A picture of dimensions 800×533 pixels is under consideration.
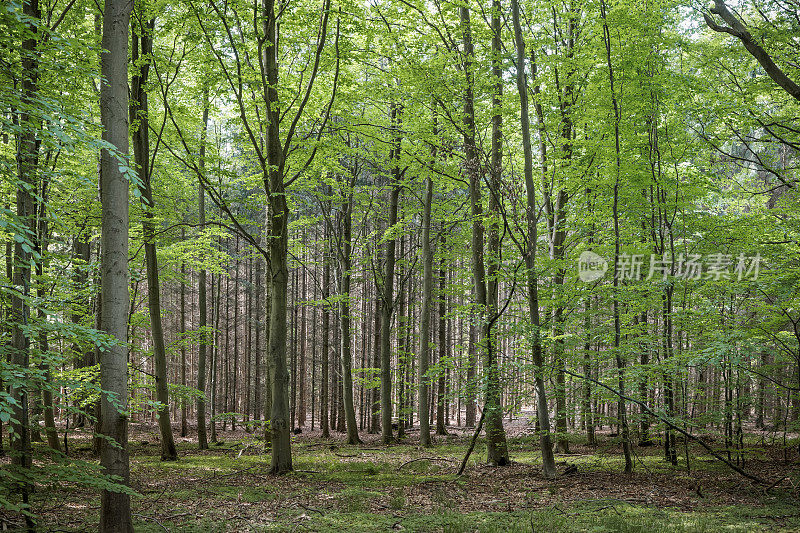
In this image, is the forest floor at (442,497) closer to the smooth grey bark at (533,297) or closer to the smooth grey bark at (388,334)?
the smooth grey bark at (533,297)

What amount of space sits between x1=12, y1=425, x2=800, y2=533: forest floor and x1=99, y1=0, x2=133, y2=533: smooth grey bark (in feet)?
2.59

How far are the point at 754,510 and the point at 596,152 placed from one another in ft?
23.3

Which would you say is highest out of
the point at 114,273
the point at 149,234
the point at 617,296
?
the point at 149,234

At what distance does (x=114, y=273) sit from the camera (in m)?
5.10

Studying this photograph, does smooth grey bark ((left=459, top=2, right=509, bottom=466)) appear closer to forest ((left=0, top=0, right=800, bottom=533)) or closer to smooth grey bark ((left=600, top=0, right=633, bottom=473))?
forest ((left=0, top=0, right=800, bottom=533))

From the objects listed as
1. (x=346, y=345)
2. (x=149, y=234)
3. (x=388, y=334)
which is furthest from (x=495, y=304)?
(x=149, y=234)

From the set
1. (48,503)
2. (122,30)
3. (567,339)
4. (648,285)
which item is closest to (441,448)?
(567,339)

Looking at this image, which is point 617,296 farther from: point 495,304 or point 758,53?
point 758,53

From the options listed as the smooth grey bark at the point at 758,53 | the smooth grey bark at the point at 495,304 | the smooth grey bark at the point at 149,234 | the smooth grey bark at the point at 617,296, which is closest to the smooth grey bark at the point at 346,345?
the smooth grey bark at the point at 149,234

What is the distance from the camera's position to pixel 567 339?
9094 mm

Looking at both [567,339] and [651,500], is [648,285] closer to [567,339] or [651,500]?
[567,339]

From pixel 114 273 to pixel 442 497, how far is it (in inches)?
211

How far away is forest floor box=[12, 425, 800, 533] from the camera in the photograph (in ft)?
18.6

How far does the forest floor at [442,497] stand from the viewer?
18.6 feet
